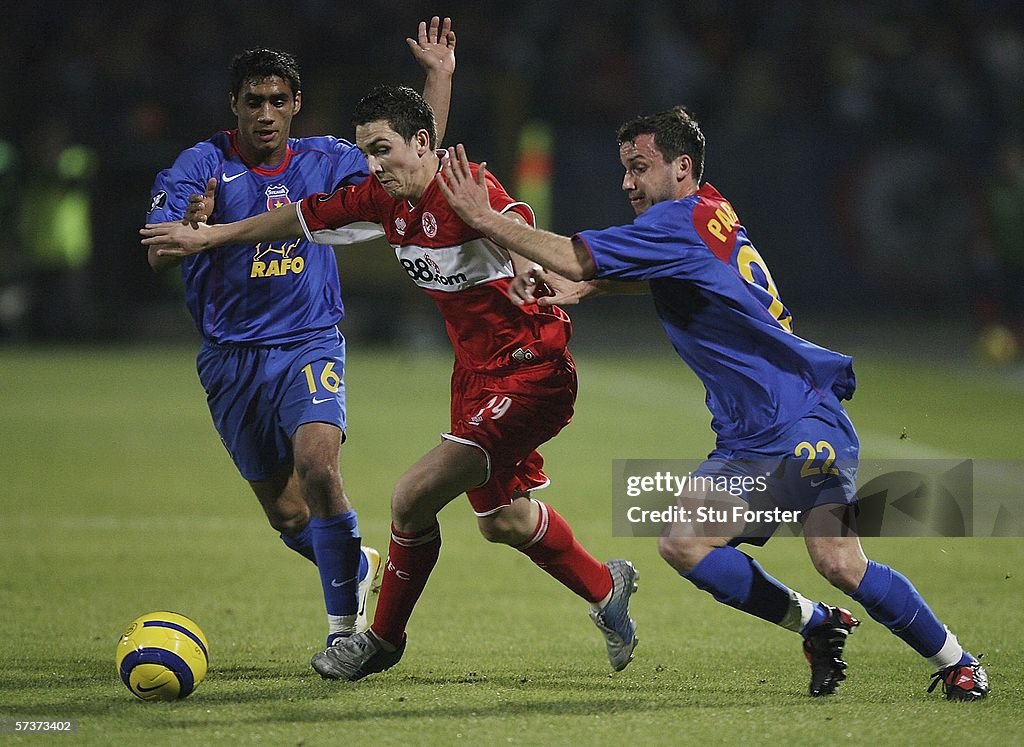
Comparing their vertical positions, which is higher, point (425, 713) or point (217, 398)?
point (217, 398)

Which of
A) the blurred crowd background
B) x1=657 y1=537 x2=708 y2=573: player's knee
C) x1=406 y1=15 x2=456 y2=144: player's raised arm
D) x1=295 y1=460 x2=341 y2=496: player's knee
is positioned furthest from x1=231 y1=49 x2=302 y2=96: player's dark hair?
the blurred crowd background

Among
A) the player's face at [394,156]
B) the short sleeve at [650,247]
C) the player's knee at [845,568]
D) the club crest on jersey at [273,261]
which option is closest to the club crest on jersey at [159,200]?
the club crest on jersey at [273,261]

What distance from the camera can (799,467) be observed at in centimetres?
517

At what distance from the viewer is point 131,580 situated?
A: 299 inches

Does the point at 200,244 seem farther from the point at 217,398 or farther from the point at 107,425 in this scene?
the point at 107,425

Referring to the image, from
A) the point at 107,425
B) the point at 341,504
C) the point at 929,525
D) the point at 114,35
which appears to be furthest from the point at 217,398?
the point at 114,35

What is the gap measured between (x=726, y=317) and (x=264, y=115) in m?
2.28

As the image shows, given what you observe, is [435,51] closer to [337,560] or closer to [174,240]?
[174,240]

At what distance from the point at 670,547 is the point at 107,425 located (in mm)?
8814

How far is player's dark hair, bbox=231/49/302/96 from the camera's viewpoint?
6293 millimetres

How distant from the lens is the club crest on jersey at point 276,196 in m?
6.42

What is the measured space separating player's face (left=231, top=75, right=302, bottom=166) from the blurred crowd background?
12.9 m

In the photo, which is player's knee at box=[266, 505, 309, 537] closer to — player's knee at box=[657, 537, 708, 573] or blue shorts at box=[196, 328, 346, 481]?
blue shorts at box=[196, 328, 346, 481]

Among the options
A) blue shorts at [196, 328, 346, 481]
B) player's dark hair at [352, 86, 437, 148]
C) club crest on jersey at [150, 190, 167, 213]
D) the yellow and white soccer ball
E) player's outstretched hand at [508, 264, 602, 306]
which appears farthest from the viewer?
blue shorts at [196, 328, 346, 481]
